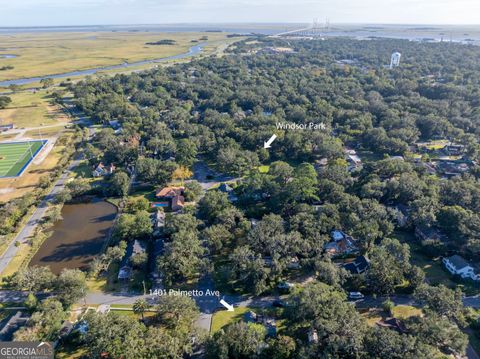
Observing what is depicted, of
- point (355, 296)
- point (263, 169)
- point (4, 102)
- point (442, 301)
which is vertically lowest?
point (355, 296)

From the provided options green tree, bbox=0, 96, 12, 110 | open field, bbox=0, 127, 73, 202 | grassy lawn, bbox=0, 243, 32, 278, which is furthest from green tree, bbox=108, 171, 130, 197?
green tree, bbox=0, 96, 12, 110

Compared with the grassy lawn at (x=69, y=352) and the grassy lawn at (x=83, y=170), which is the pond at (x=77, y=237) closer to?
the grassy lawn at (x=83, y=170)

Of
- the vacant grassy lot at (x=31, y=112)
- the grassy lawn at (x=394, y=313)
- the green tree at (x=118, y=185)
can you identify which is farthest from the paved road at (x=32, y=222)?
the grassy lawn at (x=394, y=313)

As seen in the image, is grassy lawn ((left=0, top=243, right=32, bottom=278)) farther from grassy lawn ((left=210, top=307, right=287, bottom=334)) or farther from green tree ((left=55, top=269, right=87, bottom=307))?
grassy lawn ((left=210, top=307, right=287, bottom=334))

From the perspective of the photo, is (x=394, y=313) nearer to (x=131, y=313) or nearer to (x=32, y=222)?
(x=131, y=313)

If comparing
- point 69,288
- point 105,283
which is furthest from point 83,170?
point 69,288
